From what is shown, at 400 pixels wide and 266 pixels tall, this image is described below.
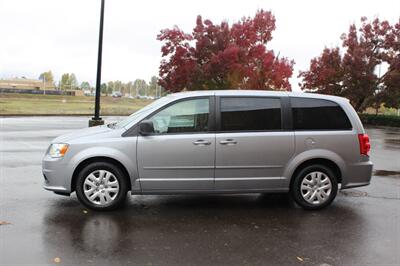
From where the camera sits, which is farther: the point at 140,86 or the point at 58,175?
the point at 140,86

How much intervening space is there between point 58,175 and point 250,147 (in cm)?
277

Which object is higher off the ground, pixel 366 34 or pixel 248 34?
pixel 366 34

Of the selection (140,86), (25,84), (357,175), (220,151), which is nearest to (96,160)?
(220,151)

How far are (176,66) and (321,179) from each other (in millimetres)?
17571

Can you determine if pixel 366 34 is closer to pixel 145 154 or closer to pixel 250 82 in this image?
pixel 250 82

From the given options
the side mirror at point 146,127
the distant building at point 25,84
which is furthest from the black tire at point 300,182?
the distant building at point 25,84

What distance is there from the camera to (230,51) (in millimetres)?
21391

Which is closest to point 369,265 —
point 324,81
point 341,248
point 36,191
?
point 341,248

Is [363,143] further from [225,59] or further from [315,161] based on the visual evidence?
[225,59]

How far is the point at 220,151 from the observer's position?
6.22 metres

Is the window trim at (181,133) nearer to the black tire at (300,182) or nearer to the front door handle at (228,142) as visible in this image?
the front door handle at (228,142)

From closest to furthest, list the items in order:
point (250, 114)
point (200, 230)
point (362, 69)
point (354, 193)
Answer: point (200, 230)
point (250, 114)
point (354, 193)
point (362, 69)

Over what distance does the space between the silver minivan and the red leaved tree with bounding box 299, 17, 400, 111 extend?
2650 centimetres

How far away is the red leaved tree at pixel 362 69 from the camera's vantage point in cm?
3145
